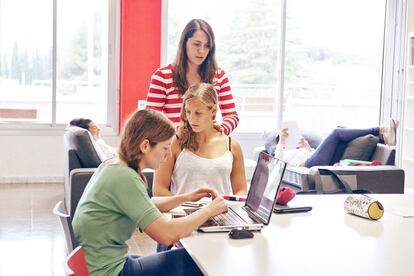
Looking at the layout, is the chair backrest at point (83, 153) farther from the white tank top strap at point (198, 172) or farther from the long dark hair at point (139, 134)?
the long dark hair at point (139, 134)

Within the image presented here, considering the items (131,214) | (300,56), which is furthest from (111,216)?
(300,56)

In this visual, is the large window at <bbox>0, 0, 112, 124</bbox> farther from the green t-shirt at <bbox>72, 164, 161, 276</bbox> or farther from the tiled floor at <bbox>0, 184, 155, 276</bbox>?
the green t-shirt at <bbox>72, 164, 161, 276</bbox>

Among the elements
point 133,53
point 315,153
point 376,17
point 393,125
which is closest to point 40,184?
point 133,53

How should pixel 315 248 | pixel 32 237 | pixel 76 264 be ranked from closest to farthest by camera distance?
pixel 76 264
pixel 315 248
pixel 32 237

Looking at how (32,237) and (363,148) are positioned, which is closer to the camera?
(32,237)

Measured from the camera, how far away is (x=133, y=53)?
7633 mm

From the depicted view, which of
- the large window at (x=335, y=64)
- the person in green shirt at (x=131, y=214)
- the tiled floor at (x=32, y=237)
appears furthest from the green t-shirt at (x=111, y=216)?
the large window at (x=335, y=64)

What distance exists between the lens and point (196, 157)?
10.0 ft

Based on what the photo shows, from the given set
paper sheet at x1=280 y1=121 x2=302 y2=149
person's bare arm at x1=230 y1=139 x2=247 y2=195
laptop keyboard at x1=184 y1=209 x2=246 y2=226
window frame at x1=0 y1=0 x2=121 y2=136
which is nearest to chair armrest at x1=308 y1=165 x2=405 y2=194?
paper sheet at x1=280 y1=121 x2=302 y2=149

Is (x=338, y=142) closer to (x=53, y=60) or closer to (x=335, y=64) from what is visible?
(x=335, y=64)

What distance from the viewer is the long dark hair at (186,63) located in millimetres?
3477

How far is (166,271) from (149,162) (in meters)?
0.38

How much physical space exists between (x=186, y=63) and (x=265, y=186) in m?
1.23

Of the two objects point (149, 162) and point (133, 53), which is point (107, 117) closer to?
point (133, 53)
